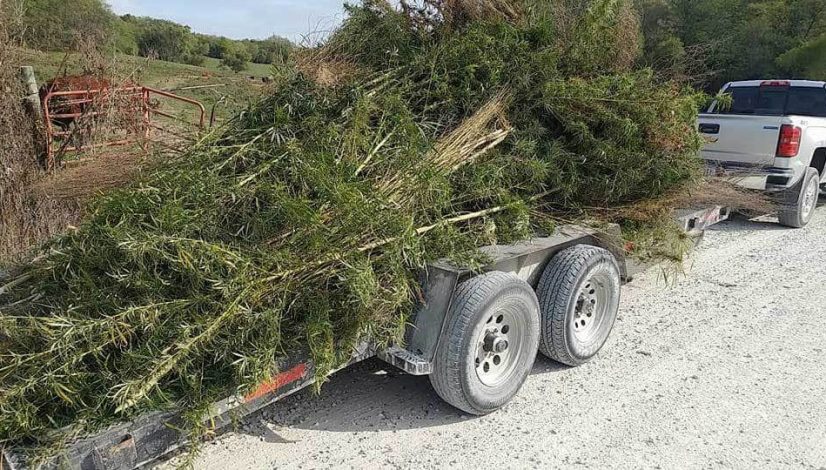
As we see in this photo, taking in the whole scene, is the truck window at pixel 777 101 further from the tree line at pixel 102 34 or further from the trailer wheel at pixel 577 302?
the tree line at pixel 102 34

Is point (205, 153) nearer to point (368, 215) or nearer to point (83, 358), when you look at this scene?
point (368, 215)

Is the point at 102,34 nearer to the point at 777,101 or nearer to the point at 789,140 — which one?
the point at 789,140

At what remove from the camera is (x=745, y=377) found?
421 cm

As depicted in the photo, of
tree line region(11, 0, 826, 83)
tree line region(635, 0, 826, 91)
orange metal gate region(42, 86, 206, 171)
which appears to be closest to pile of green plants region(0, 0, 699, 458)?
orange metal gate region(42, 86, 206, 171)

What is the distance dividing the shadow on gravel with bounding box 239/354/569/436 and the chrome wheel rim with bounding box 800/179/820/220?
22.9 ft

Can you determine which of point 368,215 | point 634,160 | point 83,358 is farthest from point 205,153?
point 634,160

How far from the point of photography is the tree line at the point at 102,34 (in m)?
6.27

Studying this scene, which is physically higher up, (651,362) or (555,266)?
(555,266)

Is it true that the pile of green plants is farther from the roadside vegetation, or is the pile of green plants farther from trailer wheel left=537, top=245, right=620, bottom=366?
trailer wheel left=537, top=245, right=620, bottom=366

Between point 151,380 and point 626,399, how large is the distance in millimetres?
2870

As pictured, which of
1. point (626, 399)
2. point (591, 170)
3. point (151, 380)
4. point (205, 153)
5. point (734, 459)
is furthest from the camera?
point (591, 170)

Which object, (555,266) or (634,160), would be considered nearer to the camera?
(555,266)

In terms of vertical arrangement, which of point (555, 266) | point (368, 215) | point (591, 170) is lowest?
point (555, 266)

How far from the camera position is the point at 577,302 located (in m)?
4.23
